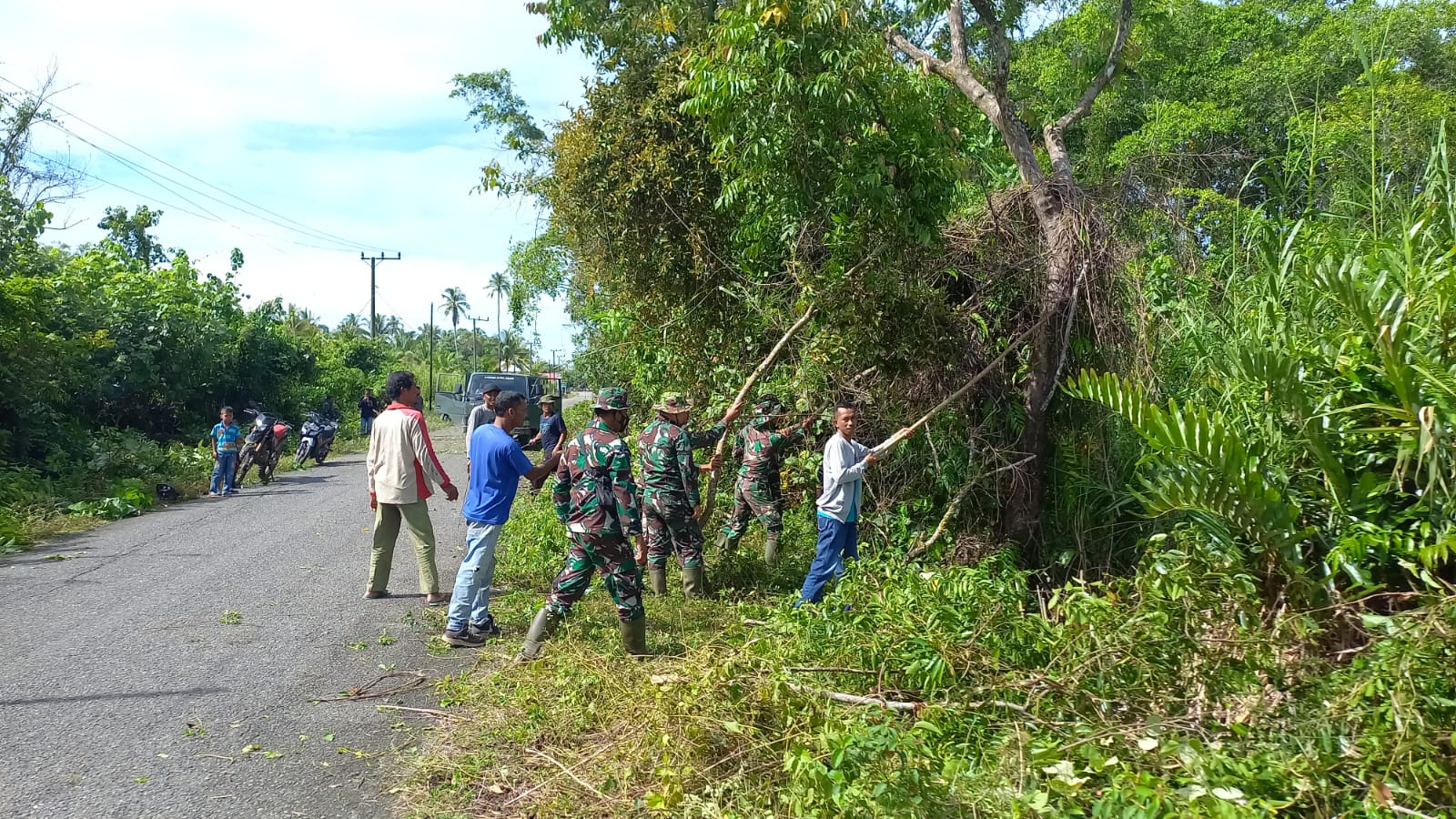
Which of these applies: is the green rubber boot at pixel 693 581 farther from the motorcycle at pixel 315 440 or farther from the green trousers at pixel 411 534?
the motorcycle at pixel 315 440

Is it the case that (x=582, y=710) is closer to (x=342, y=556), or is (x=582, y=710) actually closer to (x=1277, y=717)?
(x=1277, y=717)

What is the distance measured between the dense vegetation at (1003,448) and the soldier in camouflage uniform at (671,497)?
447 millimetres

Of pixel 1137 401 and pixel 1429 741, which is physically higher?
pixel 1137 401

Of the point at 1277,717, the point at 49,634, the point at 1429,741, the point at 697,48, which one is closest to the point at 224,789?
the point at 49,634

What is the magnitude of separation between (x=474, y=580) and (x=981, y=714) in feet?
11.5

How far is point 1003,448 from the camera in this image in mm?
7867

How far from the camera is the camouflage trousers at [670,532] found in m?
7.25

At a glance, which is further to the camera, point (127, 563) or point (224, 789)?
point (127, 563)

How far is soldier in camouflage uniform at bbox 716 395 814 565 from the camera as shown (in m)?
8.24

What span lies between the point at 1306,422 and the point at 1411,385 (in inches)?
20.1

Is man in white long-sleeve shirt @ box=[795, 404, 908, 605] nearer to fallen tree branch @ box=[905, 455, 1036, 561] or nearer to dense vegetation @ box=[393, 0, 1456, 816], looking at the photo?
dense vegetation @ box=[393, 0, 1456, 816]

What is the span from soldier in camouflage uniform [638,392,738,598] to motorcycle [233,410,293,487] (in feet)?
34.2

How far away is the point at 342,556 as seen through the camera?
30.3 feet

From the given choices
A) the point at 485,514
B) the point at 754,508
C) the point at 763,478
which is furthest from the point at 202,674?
the point at 763,478
